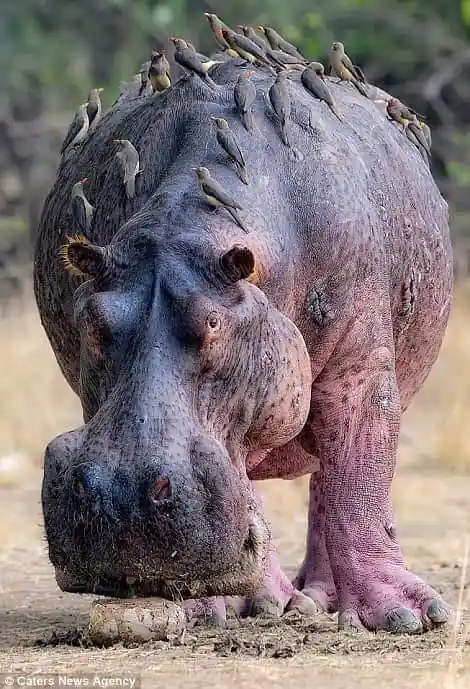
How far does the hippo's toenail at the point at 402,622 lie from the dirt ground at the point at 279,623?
9 cm

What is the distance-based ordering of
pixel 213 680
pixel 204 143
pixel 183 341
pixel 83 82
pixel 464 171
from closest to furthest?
pixel 213 680
pixel 183 341
pixel 204 143
pixel 464 171
pixel 83 82

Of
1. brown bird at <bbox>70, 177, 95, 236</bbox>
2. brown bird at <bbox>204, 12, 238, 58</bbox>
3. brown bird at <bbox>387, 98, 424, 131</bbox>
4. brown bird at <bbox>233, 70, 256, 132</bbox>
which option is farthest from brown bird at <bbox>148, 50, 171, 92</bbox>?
brown bird at <bbox>387, 98, 424, 131</bbox>

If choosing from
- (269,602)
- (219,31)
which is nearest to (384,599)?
(269,602)

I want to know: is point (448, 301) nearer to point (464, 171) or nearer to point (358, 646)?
point (358, 646)

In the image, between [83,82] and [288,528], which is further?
[83,82]

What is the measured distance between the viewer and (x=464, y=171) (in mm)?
13852

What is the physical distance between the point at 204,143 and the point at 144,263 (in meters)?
0.66

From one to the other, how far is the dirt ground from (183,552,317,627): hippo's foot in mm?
136

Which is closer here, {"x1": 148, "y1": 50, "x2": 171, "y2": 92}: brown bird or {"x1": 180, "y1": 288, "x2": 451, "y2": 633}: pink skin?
{"x1": 180, "y1": 288, "x2": 451, "y2": 633}: pink skin

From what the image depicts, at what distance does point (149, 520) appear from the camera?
379 cm

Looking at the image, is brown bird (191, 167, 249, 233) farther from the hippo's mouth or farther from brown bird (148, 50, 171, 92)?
the hippo's mouth

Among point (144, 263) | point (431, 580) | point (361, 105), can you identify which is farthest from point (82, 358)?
point (431, 580)

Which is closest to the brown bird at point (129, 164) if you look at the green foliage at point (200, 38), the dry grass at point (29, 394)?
the dry grass at point (29, 394)

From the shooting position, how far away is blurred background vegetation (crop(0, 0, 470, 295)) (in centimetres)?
1608
